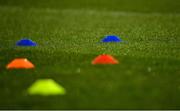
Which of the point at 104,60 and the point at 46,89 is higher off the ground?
the point at 104,60

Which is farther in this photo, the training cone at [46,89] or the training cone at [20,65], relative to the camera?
the training cone at [20,65]

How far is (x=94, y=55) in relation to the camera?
24.6 feet

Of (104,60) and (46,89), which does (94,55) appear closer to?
(104,60)

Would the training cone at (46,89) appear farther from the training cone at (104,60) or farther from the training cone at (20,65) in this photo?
the training cone at (104,60)

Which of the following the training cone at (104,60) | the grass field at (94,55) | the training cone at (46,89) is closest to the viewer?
the grass field at (94,55)

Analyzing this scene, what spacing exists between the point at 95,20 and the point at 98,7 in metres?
3.02

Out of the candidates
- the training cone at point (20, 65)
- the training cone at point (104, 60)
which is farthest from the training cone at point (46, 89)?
the training cone at point (104, 60)

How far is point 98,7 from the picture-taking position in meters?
16.2

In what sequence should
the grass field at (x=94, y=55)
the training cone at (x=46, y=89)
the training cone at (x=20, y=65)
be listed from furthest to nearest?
the training cone at (x=20, y=65) < the training cone at (x=46, y=89) < the grass field at (x=94, y=55)

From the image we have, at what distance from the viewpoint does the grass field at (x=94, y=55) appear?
16.1 ft

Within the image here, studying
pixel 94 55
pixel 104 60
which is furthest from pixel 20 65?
pixel 94 55

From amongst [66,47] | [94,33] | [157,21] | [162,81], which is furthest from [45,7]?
[162,81]

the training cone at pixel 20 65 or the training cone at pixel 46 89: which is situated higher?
the training cone at pixel 20 65

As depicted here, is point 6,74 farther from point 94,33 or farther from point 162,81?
point 94,33
